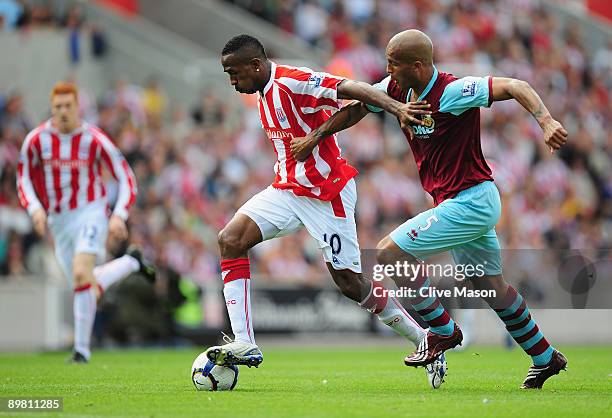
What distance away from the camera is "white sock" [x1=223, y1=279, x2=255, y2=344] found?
31.6ft

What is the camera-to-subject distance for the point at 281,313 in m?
20.2

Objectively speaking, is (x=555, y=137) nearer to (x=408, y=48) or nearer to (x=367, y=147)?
(x=408, y=48)

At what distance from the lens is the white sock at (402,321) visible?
10086mm

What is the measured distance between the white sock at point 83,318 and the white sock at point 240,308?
14.6 feet

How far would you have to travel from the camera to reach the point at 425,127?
9383 mm

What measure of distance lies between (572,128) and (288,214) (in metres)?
18.7

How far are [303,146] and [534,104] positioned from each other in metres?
1.92

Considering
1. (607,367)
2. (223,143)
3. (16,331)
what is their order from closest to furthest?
1. (607,367)
2. (16,331)
3. (223,143)

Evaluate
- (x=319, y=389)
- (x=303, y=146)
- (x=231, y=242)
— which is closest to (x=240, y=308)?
(x=231, y=242)

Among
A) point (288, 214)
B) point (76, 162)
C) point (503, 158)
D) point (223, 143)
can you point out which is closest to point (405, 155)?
point (503, 158)

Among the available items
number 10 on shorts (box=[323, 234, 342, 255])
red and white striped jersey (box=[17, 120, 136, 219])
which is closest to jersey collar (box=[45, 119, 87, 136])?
red and white striped jersey (box=[17, 120, 136, 219])

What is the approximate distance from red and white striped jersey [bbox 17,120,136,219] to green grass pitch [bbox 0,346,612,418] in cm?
187

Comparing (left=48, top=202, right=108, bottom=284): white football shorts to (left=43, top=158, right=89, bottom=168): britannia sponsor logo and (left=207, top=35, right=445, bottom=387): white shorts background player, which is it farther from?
(left=207, top=35, right=445, bottom=387): white shorts background player

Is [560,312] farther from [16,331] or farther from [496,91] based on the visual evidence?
[496,91]
